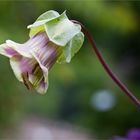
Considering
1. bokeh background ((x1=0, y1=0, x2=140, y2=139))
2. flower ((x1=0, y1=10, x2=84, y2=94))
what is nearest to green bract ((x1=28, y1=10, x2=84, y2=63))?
flower ((x1=0, y1=10, x2=84, y2=94))

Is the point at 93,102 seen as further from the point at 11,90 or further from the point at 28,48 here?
the point at 28,48

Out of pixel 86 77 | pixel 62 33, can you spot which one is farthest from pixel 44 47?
pixel 86 77

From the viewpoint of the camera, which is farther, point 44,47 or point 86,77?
point 86,77

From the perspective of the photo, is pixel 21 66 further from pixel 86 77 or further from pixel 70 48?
pixel 86 77

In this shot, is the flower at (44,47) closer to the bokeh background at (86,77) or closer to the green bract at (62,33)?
the green bract at (62,33)

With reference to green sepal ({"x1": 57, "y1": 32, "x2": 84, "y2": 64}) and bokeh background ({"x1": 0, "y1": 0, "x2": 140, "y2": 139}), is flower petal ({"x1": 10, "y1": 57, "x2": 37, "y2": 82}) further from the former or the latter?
bokeh background ({"x1": 0, "y1": 0, "x2": 140, "y2": 139})

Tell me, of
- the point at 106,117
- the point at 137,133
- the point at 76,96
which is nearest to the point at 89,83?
the point at 106,117

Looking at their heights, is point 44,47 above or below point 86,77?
above
